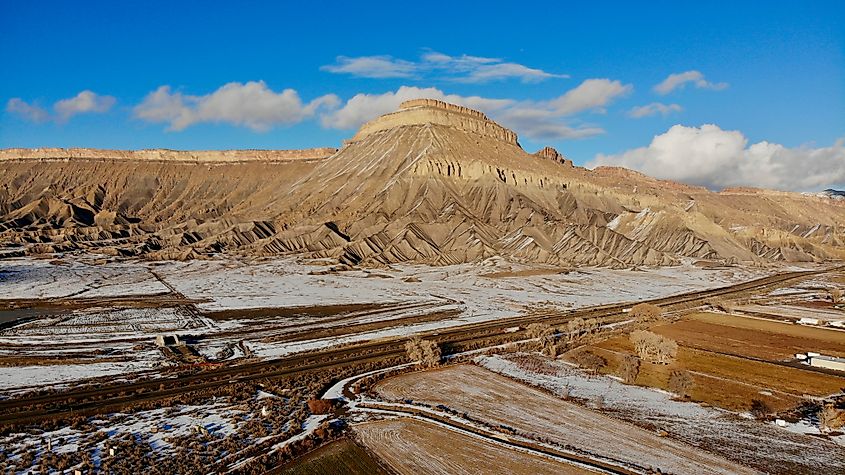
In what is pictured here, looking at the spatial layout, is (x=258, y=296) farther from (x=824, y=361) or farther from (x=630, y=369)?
(x=824, y=361)

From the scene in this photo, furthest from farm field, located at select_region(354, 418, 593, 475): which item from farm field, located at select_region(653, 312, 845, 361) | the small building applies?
farm field, located at select_region(653, 312, 845, 361)

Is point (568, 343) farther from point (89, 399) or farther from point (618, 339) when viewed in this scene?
point (89, 399)

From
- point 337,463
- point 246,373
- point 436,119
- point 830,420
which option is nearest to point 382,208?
point 436,119

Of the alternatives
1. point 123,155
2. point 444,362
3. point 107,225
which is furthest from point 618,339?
point 123,155

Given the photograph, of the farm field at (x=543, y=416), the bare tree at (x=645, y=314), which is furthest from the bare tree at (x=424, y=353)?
the bare tree at (x=645, y=314)

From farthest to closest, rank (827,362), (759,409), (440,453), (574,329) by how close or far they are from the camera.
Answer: (574,329) < (827,362) < (759,409) < (440,453)

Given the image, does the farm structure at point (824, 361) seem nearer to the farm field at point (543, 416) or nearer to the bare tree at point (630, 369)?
the bare tree at point (630, 369)

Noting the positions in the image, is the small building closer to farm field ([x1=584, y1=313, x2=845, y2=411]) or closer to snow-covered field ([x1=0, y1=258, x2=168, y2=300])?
farm field ([x1=584, y1=313, x2=845, y2=411])
